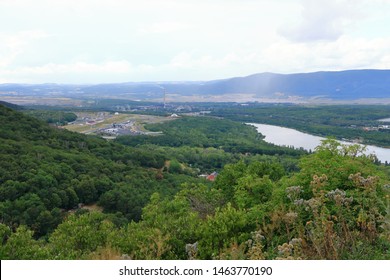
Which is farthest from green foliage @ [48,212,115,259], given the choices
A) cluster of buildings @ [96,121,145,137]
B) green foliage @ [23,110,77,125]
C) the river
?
green foliage @ [23,110,77,125]

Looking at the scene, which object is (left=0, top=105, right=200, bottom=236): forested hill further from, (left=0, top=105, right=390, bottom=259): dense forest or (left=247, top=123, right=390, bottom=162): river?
(left=247, top=123, right=390, bottom=162): river

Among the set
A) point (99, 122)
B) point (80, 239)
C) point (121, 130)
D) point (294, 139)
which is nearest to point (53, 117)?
point (99, 122)

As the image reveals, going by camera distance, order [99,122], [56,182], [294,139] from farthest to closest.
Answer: [99,122] → [294,139] → [56,182]

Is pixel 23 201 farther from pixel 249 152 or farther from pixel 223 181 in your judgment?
pixel 249 152

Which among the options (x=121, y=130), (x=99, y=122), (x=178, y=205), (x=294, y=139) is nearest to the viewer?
(x=178, y=205)

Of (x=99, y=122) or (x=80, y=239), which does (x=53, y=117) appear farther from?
(x=80, y=239)

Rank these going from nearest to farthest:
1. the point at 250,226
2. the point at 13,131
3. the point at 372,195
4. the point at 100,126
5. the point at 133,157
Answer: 1. the point at 372,195
2. the point at 250,226
3. the point at 13,131
4. the point at 133,157
5. the point at 100,126

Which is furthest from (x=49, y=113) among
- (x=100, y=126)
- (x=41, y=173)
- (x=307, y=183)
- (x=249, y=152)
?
(x=307, y=183)
